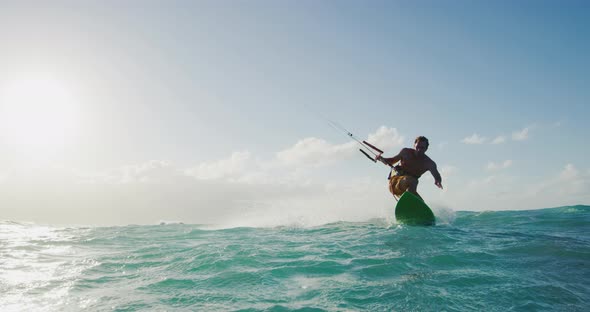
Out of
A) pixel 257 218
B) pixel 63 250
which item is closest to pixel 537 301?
pixel 63 250

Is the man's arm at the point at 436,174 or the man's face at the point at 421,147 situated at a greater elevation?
the man's face at the point at 421,147

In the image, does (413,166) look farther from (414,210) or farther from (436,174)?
(414,210)

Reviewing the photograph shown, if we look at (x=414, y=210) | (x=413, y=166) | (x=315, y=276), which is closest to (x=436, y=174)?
(x=413, y=166)

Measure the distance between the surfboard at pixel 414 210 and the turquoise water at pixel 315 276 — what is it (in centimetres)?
201

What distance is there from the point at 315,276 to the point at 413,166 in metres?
8.23

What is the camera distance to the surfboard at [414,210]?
459 inches

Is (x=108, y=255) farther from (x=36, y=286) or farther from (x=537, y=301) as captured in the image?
(x=537, y=301)

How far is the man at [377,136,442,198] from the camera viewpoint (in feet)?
41.4

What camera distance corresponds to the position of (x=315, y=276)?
591cm

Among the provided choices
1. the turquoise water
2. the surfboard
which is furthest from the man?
the turquoise water

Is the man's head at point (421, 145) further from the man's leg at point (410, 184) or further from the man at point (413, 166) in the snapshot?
the man's leg at point (410, 184)

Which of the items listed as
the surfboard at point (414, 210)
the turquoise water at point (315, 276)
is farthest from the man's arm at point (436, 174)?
the turquoise water at point (315, 276)

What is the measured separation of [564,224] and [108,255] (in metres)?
16.7

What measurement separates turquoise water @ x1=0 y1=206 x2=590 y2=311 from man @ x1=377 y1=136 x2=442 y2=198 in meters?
3.33
